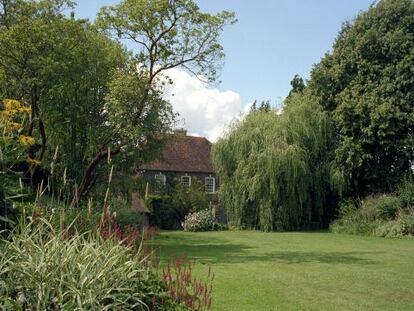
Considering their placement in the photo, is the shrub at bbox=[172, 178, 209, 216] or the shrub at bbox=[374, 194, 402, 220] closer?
the shrub at bbox=[374, 194, 402, 220]

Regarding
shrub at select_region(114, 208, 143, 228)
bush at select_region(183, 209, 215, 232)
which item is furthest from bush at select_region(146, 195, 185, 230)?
→ shrub at select_region(114, 208, 143, 228)

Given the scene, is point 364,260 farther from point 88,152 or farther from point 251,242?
point 88,152

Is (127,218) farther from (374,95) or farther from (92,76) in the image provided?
(374,95)

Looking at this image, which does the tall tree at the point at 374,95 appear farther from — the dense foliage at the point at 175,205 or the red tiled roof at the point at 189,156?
the red tiled roof at the point at 189,156

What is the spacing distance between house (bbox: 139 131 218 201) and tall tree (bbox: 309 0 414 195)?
15.9 m

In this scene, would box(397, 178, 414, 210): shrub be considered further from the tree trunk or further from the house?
the house

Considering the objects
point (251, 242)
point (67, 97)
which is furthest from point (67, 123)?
point (251, 242)

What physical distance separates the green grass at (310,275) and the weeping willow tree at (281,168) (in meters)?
7.58

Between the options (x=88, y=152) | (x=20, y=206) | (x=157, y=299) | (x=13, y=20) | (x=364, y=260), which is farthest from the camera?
(x=88, y=152)

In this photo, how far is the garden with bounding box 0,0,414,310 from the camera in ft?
14.1

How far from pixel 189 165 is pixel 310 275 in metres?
31.9

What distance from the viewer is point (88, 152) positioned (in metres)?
19.0

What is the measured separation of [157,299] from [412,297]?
19.2 ft

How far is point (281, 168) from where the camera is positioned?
82.5 feet
